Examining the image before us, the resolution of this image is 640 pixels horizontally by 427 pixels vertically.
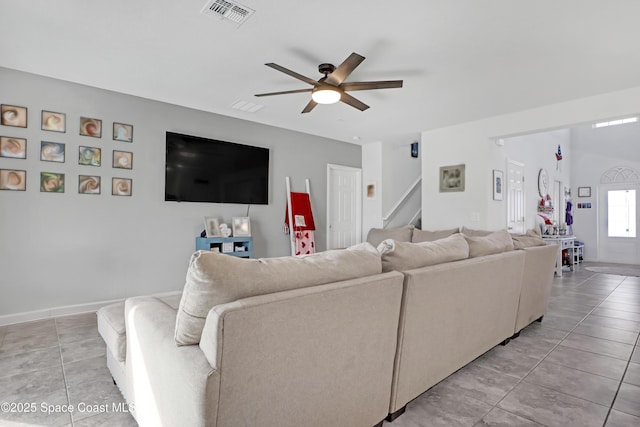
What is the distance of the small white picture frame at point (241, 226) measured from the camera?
462cm

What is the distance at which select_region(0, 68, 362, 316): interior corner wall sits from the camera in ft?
10.8

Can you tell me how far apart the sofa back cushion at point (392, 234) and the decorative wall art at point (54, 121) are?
4379 mm

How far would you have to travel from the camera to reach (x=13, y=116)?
328 centimetres

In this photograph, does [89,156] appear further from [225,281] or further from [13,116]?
[225,281]

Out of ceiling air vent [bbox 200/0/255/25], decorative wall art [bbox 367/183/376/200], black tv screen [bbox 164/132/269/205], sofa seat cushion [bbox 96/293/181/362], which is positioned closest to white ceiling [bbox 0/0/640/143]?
ceiling air vent [bbox 200/0/255/25]

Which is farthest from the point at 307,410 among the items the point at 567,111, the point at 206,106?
the point at 567,111

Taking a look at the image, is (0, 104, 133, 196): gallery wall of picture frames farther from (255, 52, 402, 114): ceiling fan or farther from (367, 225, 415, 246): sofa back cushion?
(367, 225, 415, 246): sofa back cushion

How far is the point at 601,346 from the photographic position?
2.69m

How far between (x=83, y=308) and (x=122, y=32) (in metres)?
2.84

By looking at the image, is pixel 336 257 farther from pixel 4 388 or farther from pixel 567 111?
pixel 567 111

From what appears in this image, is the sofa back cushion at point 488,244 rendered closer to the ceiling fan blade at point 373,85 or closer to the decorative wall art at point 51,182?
the ceiling fan blade at point 373,85

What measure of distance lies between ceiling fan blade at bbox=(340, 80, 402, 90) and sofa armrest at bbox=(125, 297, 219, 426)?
8.02 ft

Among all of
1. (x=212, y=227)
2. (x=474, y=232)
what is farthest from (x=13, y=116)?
(x=474, y=232)

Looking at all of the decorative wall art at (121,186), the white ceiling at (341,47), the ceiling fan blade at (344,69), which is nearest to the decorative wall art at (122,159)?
the decorative wall art at (121,186)
